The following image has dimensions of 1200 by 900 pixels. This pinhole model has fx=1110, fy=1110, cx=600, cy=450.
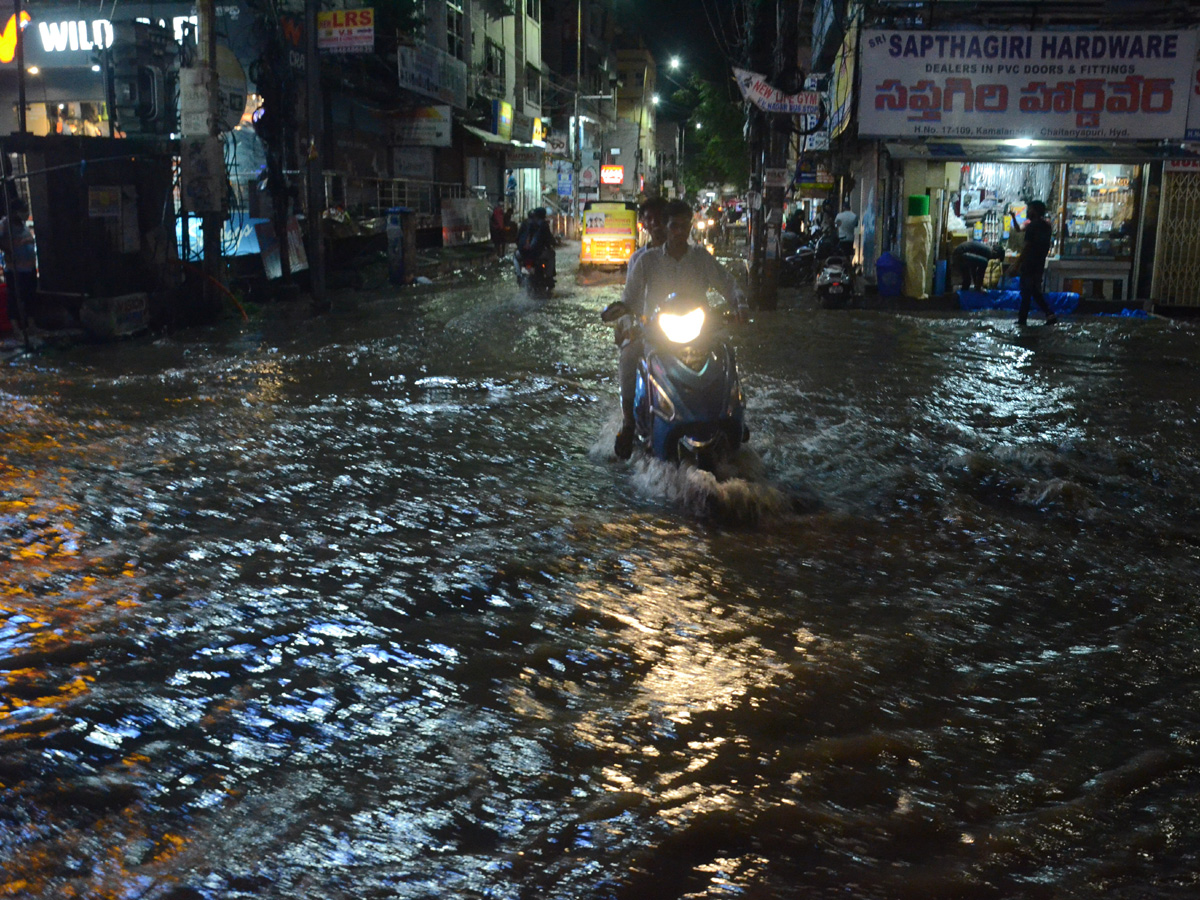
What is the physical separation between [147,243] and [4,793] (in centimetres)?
1426

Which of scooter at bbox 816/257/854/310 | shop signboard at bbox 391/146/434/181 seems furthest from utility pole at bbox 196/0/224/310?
shop signboard at bbox 391/146/434/181

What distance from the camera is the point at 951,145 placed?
782 inches

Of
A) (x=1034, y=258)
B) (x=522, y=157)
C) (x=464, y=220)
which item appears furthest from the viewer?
(x=522, y=157)

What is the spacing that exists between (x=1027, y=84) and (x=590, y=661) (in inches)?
717

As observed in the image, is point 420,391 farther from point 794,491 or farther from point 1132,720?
point 1132,720

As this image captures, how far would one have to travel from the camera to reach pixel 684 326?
7039 mm

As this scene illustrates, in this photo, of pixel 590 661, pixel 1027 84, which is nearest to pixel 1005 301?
pixel 1027 84

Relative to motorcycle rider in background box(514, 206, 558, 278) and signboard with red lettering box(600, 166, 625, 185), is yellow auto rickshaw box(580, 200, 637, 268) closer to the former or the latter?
motorcycle rider in background box(514, 206, 558, 278)

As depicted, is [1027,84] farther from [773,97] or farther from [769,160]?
[773,97]

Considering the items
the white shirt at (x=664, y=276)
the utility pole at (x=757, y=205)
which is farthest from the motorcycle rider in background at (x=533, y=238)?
the white shirt at (x=664, y=276)

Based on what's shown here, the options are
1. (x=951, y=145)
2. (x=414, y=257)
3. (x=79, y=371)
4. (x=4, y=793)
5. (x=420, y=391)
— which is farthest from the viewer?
(x=414, y=257)

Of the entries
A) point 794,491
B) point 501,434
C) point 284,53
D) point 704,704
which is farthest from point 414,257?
point 704,704

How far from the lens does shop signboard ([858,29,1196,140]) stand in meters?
19.1

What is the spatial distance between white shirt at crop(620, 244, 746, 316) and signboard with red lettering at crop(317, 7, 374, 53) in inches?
554
